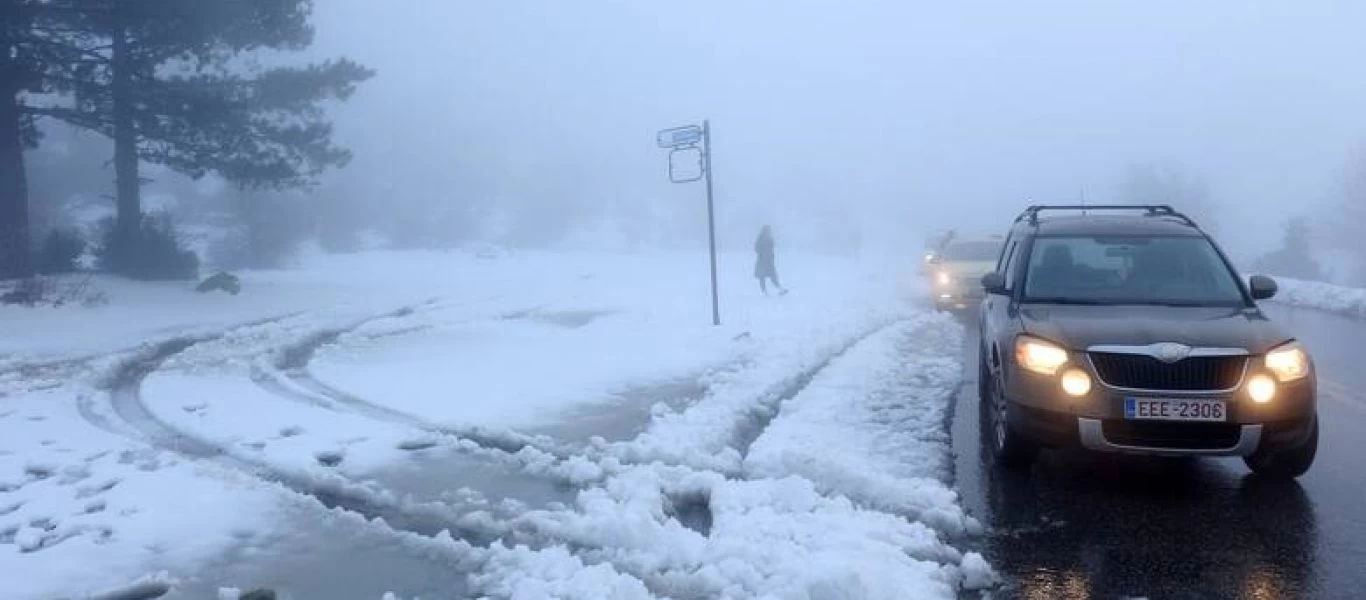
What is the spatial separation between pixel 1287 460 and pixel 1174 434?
0.98 metres

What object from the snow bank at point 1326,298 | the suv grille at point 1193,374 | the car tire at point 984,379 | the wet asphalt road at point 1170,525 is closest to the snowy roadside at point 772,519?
the wet asphalt road at point 1170,525

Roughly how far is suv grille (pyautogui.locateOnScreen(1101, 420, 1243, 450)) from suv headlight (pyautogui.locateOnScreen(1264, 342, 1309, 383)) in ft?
1.34

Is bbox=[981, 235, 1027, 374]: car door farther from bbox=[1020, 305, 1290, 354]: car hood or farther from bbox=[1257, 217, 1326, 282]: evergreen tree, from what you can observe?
bbox=[1257, 217, 1326, 282]: evergreen tree

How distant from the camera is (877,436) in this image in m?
7.66

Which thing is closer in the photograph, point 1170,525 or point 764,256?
point 1170,525

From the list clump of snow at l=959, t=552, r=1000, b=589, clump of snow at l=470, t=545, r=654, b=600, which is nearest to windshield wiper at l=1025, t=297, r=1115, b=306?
clump of snow at l=959, t=552, r=1000, b=589

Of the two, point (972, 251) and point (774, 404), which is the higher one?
point (972, 251)

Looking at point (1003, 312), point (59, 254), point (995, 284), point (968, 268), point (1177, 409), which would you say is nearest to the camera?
point (1177, 409)

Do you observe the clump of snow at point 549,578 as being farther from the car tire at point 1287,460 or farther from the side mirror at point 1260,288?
the side mirror at point 1260,288

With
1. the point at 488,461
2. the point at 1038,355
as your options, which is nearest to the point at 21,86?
the point at 488,461

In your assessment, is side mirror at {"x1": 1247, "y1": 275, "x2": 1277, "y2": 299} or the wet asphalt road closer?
the wet asphalt road

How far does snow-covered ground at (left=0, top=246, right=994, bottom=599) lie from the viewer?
4.93m

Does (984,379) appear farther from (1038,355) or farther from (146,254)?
(146,254)

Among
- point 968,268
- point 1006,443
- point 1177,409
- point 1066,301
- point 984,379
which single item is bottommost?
point 1006,443
